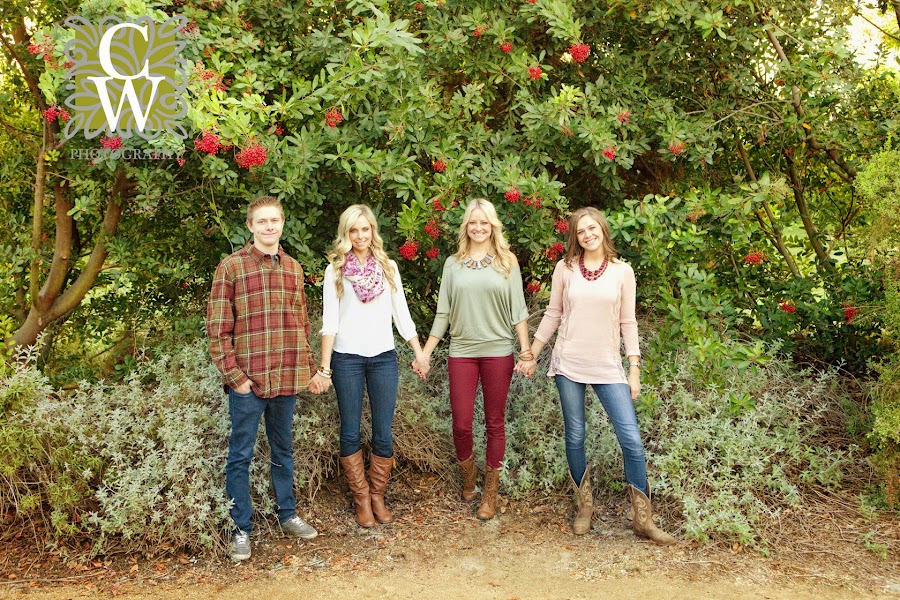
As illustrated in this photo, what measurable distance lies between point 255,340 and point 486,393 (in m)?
1.34

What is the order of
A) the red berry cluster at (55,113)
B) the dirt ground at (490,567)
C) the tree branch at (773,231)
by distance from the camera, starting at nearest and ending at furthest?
the dirt ground at (490,567)
the red berry cluster at (55,113)
the tree branch at (773,231)

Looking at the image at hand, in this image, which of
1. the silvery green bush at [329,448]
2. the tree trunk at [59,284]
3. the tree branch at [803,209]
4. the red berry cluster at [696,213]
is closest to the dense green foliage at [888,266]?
the silvery green bush at [329,448]

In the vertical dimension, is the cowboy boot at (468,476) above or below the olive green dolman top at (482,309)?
below

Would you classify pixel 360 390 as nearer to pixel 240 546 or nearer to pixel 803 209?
pixel 240 546

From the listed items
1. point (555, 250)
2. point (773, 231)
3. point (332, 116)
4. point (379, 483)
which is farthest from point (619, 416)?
point (773, 231)

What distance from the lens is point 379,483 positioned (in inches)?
169

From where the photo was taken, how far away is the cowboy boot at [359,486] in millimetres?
4184

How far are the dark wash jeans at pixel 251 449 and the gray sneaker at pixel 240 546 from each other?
0.11 feet

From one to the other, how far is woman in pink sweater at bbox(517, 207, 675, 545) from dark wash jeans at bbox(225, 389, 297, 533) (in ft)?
4.83

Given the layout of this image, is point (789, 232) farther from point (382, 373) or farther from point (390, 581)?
point (390, 581)

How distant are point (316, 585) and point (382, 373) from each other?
3.63ft

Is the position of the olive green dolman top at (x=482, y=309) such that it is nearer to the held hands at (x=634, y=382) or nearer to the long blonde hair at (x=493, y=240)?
the long blonde hair at (x=493, y=240)

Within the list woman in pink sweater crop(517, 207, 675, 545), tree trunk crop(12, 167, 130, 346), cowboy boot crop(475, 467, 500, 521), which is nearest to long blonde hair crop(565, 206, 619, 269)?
woman in pink sweater crop(517, 207, 675, 545)

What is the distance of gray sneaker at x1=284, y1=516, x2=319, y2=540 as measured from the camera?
4027 millimetres
